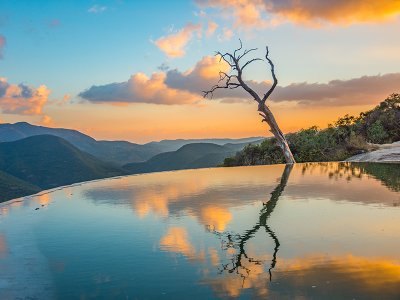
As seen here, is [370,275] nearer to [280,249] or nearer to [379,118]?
[280,249]

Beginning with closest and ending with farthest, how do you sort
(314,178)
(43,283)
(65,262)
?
1. (43,283)
2. (65,262)
3. (314,178)

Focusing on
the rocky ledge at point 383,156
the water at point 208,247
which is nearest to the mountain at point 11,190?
the rocky ledge at point 383,156

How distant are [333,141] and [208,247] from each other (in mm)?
22242

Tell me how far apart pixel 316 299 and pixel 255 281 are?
725 mm

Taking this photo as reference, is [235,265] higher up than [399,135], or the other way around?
[399,135]

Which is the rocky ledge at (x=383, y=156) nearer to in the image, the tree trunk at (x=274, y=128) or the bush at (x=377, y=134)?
the tree trunk at (x=274, y=128)

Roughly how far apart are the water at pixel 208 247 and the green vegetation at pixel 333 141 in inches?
591

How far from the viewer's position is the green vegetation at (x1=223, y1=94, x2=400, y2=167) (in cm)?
2541

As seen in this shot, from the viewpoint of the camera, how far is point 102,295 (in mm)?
4285

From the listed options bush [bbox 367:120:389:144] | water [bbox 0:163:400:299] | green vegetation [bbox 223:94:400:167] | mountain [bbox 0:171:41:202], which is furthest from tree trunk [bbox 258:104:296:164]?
mountain [bbox 0:171:41:202]

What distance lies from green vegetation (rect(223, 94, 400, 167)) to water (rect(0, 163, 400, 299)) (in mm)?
15003

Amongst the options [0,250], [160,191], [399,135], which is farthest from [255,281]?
[399,135]

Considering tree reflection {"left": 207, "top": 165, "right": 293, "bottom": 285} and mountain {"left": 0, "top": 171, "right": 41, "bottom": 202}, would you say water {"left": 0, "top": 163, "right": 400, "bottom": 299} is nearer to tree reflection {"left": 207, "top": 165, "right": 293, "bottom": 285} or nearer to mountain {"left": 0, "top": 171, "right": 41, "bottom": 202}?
tree reflection {"left": 207, "top": 165, "right": 293, "bottom": 285}

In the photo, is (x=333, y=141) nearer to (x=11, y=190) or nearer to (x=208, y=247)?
(x=208, y=247)
